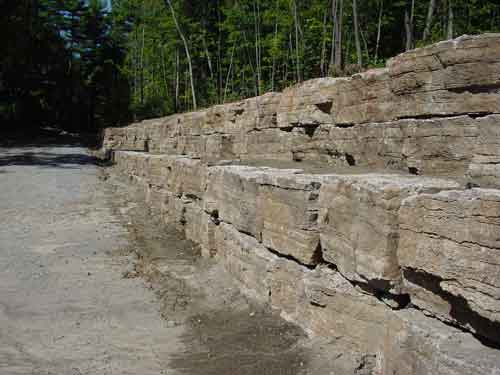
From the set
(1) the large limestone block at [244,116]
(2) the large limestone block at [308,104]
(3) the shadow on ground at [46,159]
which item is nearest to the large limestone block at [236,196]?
(2) the large limestone block at [308,104]

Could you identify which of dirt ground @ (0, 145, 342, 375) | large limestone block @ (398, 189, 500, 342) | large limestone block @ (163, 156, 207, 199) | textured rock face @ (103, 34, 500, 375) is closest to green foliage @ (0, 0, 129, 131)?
large limestone block @ (163, 156, 207, 199)

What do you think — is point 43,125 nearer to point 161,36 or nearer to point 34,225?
point 161,36

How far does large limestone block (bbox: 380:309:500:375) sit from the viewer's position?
2.75 metres

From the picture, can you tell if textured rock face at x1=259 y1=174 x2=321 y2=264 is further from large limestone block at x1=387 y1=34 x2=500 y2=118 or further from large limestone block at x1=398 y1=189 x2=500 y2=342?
large limestone block at x1=387 y1=34 x2=500 y2=118

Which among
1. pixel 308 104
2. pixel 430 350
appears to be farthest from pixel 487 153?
pixel 308 104

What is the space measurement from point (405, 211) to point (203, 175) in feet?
16.0

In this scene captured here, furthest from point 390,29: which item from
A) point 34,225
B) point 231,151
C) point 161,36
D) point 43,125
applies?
point 43,125

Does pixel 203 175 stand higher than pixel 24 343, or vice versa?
pixel 203 175

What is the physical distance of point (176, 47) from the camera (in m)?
31.2

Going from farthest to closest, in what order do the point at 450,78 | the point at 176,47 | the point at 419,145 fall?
the point at 176,47, the point at 419,145, the point at 450,78

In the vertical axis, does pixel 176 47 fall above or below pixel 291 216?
above

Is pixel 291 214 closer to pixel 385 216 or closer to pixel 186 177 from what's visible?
pixel 385 216

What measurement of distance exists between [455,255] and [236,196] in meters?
3.50

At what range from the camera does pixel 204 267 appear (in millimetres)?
6992
